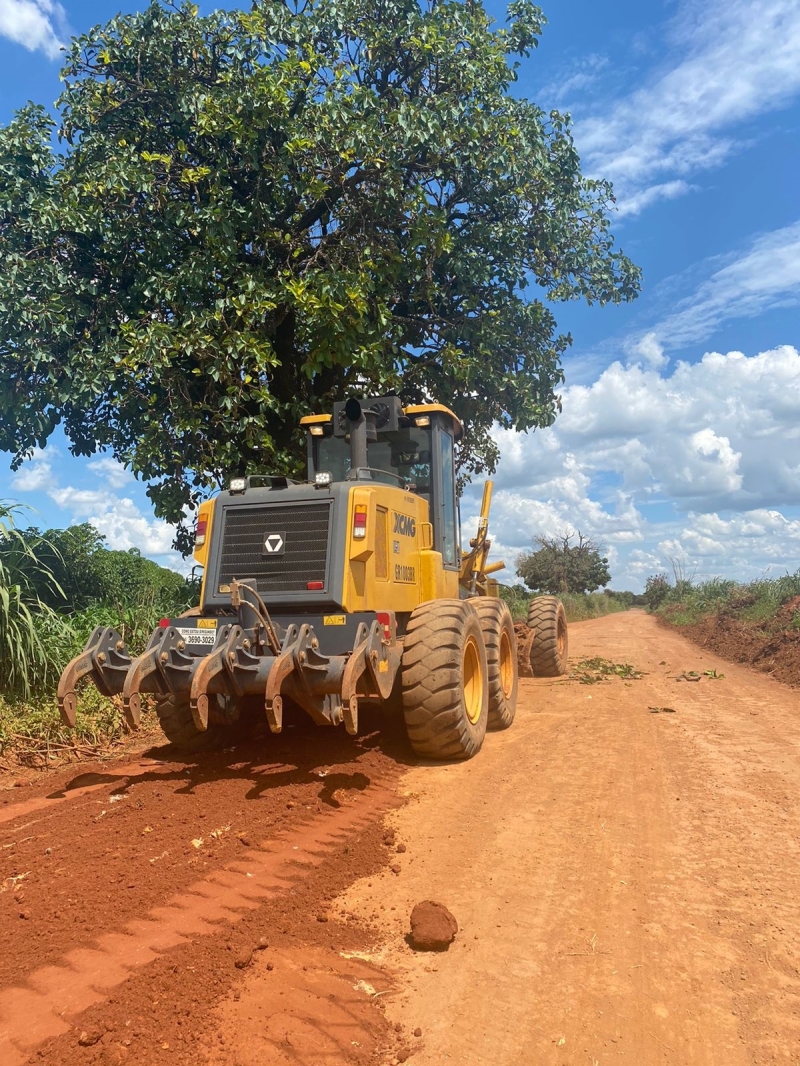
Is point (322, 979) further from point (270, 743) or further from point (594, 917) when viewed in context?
point (270, 743)

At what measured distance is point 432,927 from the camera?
3.45 metres

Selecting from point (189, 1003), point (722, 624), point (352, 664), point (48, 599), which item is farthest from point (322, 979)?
point (722, 624)

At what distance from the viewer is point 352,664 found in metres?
5.12

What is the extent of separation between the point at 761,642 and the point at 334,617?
42.3 feet

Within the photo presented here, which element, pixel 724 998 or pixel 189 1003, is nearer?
pixel 189 1003

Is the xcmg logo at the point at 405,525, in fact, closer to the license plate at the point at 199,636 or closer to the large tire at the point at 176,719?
the license plate at the point at 199,636

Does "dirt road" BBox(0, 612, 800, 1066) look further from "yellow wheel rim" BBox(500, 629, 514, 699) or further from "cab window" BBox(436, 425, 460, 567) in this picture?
"cab window" BBox(436, 425, 460, 567)

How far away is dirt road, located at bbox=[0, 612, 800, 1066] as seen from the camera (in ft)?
9.03

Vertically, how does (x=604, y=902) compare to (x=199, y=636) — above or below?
below

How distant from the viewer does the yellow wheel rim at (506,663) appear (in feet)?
27.9

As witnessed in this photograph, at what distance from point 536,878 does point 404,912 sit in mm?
823

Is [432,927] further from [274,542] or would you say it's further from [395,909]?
[274,542]

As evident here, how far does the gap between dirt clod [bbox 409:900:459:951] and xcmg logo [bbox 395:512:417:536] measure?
362cm

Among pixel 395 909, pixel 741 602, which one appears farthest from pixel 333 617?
pixel 741 602
